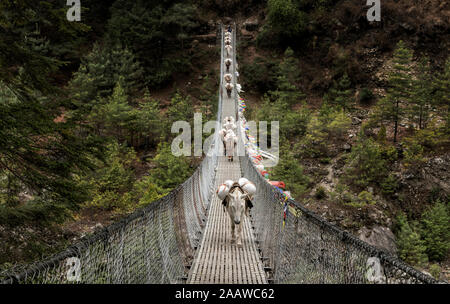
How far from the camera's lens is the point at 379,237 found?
13797mm

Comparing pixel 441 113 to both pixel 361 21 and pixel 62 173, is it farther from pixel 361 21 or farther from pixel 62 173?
pixel 62 173

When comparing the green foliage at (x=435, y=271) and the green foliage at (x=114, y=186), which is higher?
the green foliage at (x=114, y=186)

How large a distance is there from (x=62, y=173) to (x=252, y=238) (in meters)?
3.09

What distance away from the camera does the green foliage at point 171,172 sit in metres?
16.7

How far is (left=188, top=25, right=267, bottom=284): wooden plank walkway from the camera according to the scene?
4.23 metres

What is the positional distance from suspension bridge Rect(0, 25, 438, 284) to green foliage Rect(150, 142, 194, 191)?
9.76 meters

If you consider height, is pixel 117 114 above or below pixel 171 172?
above

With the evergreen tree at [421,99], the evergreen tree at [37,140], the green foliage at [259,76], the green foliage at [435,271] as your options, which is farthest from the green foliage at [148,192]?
the green foliage at [259,76]

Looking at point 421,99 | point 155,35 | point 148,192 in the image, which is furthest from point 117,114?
point 421,99

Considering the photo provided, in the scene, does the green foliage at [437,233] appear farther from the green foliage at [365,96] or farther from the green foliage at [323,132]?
the green foliage at [365,96]

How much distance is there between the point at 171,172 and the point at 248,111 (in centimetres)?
904

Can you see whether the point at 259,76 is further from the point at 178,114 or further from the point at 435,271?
the point at 435,271

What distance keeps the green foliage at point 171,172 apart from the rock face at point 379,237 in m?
8.16

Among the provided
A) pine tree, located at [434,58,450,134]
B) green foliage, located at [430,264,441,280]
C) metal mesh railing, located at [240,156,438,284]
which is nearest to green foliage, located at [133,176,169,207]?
metal mesh railing, located at [240,156,438,284]
